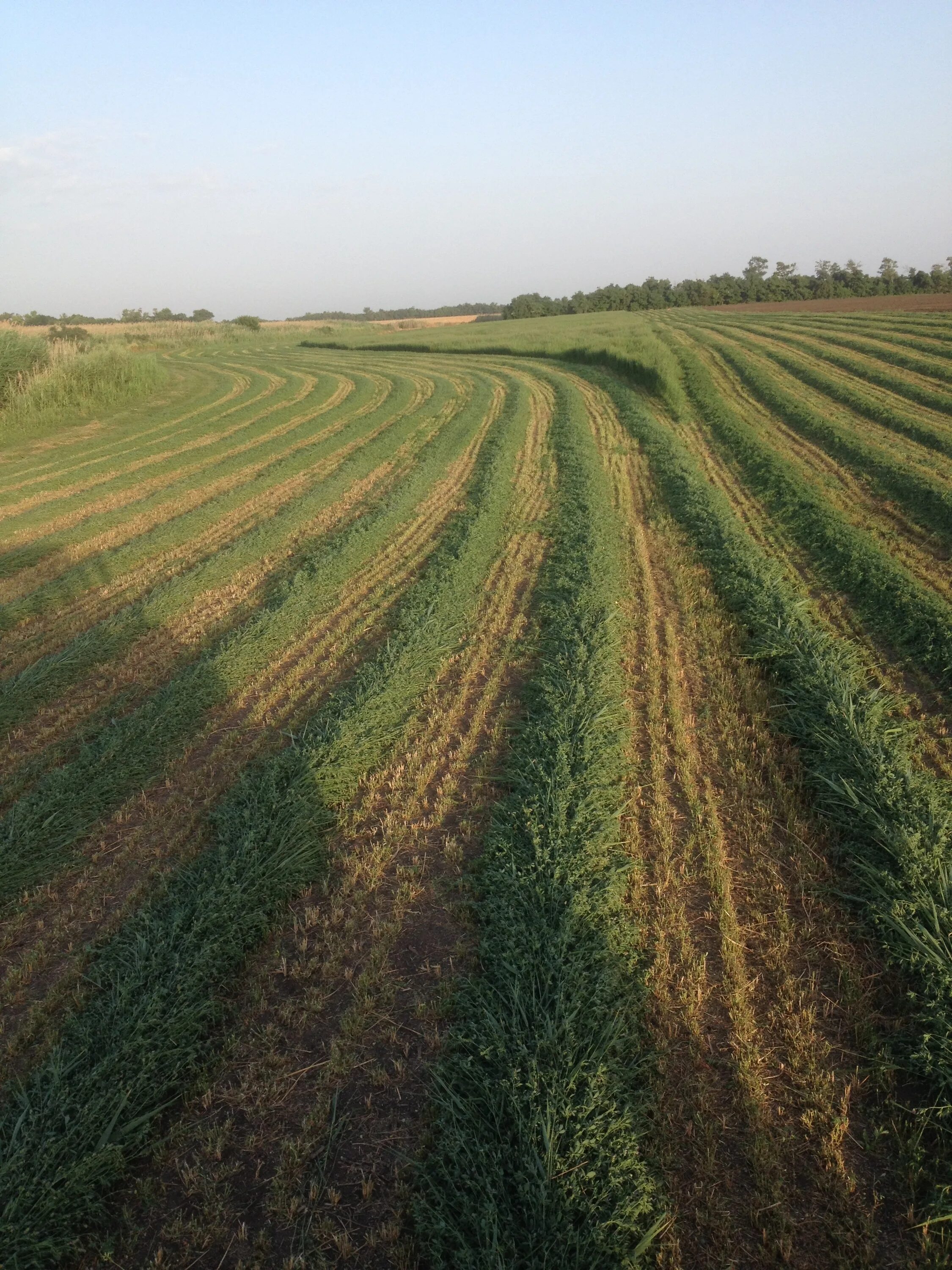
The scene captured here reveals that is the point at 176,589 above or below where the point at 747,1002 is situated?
above

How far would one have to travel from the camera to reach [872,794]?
513 cm

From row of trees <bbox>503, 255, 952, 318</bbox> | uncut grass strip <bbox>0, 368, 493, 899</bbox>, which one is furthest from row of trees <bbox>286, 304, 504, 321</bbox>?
uncut grass strip <bbox>0, 368, 493, 899</bbox>

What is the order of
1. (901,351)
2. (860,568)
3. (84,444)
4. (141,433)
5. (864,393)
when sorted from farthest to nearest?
(901,351) < (141,433) < (864,393) < (84,444) < (860,568)

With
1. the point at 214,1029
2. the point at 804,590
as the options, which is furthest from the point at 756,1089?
the point at 804,590

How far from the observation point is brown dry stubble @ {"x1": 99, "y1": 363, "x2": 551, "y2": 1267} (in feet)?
9.78

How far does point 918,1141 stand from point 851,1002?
2.37 ft

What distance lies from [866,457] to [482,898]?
45.9 feet

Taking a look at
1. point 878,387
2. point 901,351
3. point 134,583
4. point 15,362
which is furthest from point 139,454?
point 901,351

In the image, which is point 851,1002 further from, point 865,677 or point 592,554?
point 592,554

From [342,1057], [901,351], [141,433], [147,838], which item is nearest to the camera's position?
[342,1057]

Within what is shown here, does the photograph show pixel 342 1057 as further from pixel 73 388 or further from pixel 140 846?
pixel 73 388

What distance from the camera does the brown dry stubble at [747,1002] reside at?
2.95 metres

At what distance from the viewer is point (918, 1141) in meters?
3.18

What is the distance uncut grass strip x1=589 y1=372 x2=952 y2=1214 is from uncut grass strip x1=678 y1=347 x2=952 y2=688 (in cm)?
72
